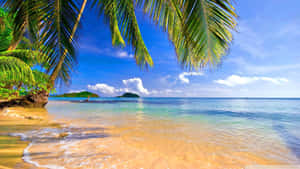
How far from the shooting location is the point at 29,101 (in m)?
8.39

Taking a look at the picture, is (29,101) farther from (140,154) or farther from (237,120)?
(237,120)

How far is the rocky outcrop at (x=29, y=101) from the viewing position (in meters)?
7.26

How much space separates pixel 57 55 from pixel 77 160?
167cm

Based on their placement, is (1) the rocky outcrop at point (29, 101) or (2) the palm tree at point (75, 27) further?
(1) the rocky outcrop at point (29, 101)

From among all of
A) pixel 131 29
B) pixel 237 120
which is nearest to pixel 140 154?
pixel 131 29

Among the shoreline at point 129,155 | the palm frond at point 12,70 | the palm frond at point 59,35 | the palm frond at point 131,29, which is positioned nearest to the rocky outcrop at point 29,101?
the palm frond at point 12,70

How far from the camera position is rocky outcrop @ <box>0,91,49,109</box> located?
7.26m

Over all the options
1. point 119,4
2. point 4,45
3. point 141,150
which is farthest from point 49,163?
point 4,45

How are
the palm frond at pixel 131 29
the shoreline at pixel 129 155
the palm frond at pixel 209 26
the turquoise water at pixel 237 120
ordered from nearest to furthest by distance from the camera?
the palm frond at pixel 209 26 → the shoreline at pixel 129 155 → the palm frond at pixel 131 29 → the turquoise water at pixel 237 120

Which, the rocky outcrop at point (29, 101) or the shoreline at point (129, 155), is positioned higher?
the rocky outcrop at point (29, 101)

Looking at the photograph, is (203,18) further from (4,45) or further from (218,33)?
(4,45)

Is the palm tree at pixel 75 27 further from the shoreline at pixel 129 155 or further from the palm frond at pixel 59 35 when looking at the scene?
the shoreline at pixel 129 155

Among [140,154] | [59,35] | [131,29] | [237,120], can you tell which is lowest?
[237,120]

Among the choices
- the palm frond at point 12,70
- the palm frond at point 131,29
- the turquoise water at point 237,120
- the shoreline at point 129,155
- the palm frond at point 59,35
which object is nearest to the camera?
the palm frond at point 59,35
